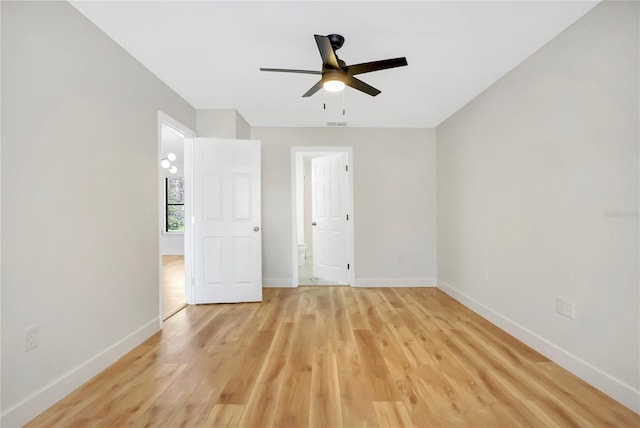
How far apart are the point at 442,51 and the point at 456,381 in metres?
2.49

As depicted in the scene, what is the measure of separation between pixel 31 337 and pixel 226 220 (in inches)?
87.8

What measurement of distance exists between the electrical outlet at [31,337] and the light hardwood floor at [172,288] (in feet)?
5.21

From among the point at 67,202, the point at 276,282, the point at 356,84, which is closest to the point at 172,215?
the point at 276,282

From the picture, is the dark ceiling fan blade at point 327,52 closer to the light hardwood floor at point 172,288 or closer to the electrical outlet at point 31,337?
the electrical outlet at point 31,337

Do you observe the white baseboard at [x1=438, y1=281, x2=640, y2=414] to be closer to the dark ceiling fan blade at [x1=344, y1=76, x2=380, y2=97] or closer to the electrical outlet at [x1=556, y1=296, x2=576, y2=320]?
the electrical outlet at [x1=556, y1=296, x2=576, y2=320]

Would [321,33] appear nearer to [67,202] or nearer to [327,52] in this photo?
[327,52]

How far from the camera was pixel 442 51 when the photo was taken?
247 centimetres

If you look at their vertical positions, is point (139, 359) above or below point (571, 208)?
below

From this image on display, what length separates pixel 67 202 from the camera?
1.88 metres

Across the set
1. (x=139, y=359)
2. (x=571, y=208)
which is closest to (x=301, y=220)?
(x=139, y=359)

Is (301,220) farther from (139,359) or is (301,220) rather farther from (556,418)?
(556,418)

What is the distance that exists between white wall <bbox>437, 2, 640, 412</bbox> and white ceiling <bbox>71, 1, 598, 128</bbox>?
30 cm

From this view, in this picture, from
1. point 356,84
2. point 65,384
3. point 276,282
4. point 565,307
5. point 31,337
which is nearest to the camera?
point 31,337

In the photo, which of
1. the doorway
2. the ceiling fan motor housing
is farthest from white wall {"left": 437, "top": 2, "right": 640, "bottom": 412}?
the doorway
